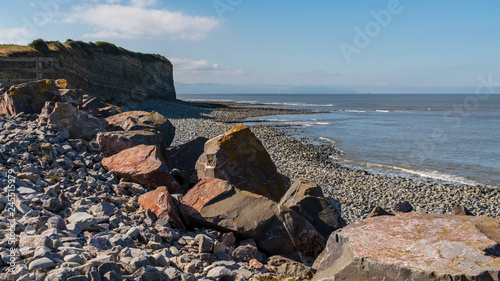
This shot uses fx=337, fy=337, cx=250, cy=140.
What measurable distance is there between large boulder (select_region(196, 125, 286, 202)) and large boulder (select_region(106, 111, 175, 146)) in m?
3.66

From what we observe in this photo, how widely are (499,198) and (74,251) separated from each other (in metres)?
18.7

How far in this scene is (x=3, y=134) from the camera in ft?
30.7

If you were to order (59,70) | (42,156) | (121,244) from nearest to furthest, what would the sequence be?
(121,244), (42,156), (59,70)

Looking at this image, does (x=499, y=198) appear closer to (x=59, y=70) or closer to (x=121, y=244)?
(x=121, y=244)

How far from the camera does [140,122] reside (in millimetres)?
12984

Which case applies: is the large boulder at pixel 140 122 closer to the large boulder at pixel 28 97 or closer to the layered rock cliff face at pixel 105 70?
the large boulder at pixel 28 97

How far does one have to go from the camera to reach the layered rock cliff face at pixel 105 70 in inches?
1439

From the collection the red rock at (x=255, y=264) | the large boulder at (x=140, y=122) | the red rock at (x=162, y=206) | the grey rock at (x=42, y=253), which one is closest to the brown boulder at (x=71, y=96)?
the large boulder at (x=140, y=122)

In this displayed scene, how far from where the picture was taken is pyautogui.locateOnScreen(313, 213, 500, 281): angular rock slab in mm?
4020

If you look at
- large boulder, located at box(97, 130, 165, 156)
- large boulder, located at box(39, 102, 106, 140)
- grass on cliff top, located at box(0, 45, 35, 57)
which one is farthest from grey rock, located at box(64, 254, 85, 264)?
grass on cliff top, located at box(0, 45, 35, 57)

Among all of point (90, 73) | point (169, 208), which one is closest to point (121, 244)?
point (169, 208)

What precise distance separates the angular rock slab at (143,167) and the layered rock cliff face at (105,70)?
24767mm

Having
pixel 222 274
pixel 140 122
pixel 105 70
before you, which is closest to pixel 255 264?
pixel 222 274

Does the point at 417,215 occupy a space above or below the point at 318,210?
above
